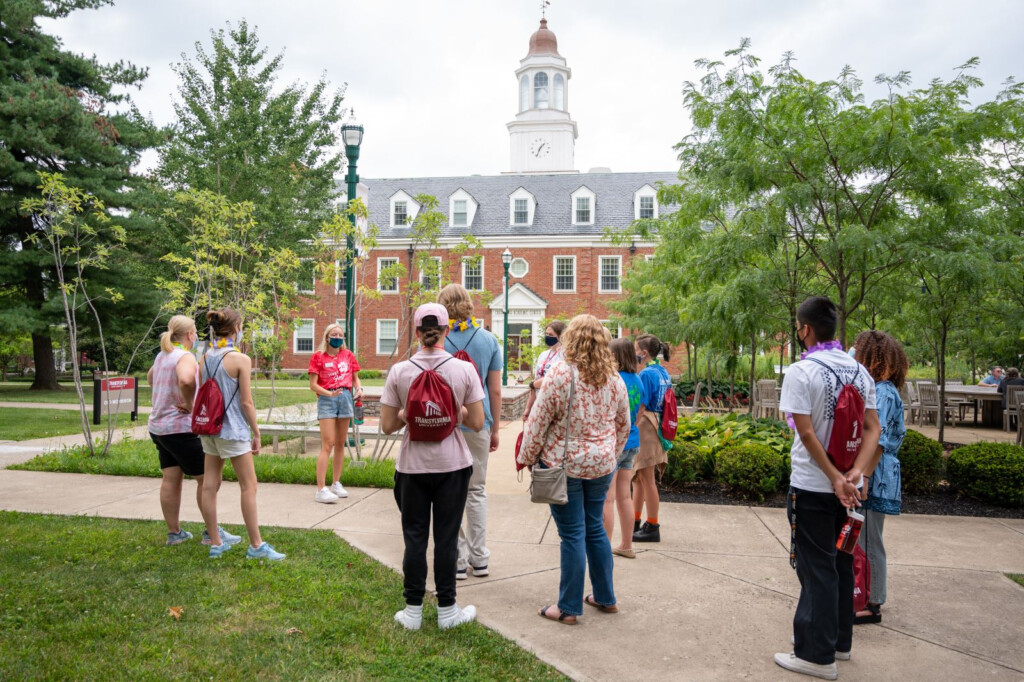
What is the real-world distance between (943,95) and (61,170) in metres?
24.4

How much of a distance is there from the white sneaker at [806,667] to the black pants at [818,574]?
0.03 metres

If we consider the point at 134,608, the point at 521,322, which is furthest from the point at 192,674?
the point at 521,322

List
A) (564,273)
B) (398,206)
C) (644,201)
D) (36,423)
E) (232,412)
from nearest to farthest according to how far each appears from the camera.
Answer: (232,412), (36,423), (644,201), (564,273), (398,206)

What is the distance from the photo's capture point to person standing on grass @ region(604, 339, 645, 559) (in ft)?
17.4

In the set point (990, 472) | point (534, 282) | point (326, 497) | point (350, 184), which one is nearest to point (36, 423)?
point (350, 184)

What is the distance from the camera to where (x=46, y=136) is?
2086 centimetres

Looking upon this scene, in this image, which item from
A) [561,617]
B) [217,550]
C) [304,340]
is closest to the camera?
[561,617]

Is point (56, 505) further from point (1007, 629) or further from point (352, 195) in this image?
point (1007, 629)

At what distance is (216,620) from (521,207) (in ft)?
119

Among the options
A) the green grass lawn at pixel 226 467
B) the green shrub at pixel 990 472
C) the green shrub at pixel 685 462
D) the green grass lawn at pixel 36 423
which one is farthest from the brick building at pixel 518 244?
the green shrub at pixel 990 472

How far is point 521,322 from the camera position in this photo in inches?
1485

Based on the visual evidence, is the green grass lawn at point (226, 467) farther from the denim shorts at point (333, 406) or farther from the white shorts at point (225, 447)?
the white shorts at point (225, 447)

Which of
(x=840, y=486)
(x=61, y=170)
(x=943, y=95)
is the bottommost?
(x=840, y=486)

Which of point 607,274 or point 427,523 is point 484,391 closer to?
point 427,523
